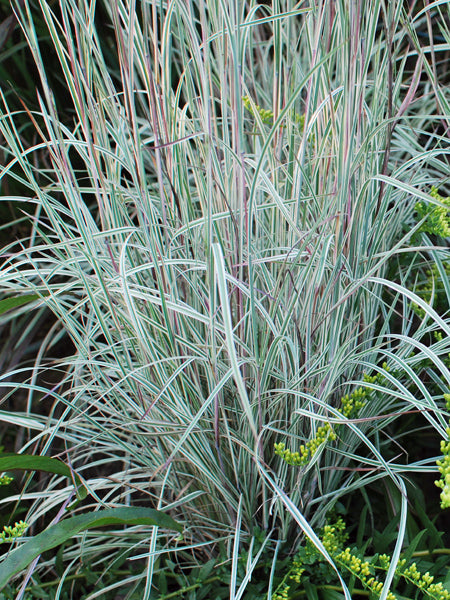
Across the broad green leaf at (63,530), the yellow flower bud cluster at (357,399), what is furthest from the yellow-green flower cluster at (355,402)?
the broad green leaf at (63,530)

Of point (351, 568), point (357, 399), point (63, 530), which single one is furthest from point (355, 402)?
point (63, 530)

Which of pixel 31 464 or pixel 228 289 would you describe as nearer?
pixel 31 464

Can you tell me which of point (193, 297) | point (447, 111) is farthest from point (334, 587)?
point (447, 111)

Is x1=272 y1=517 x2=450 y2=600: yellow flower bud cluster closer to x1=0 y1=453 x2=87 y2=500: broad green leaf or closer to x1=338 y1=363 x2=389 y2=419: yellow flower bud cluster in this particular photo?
x1=338 y1=363 x2=389 y2=419: yellow flower bud cluster

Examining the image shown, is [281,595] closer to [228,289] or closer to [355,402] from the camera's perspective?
[355,402]

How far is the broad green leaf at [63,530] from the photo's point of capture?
465 millimetres

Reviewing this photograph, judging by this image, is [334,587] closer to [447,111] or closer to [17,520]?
[17,520]

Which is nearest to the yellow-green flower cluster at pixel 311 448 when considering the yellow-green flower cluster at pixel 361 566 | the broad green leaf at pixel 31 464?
the yellow-green flower cluster at pixel 361 566

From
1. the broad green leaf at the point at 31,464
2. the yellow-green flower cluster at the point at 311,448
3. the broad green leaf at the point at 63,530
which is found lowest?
the broad green leaf at the point at 63,530

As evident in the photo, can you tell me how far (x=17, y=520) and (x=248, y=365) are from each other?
1.53 ft

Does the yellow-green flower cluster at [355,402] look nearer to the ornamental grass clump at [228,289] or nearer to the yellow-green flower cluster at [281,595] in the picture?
the ornamental grass clump at [228,289]

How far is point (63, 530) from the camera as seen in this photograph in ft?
1.62

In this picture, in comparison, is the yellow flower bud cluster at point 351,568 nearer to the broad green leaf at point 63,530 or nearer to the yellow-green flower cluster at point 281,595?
the yellow-green flower cluster at point 281,595

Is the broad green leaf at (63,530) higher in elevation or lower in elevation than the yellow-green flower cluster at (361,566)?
higher
